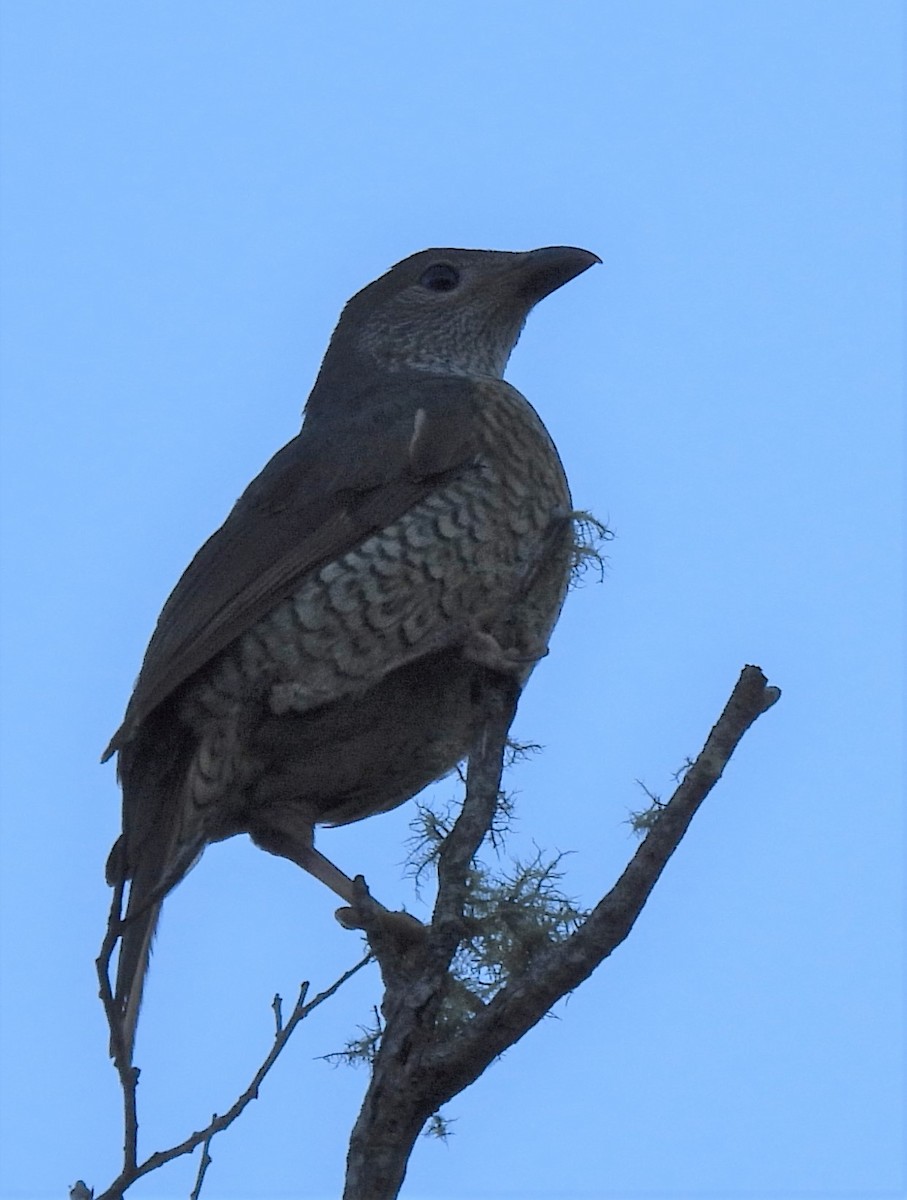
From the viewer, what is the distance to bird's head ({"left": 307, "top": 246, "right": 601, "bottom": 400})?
5.92 meters

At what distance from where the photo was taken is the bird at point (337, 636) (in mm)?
4320

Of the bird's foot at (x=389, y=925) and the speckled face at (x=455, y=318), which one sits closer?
the bird's foot at (x=389, y=925)

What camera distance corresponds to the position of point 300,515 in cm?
467

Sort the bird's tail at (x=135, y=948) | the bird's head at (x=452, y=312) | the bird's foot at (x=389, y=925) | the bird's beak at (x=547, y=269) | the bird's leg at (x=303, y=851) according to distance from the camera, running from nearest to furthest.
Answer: the bird's foot at (x=389, y=925) < the bird's tail at (x=135, y=948) < the bird's leg at (x=303, y=851) < the bird's beak at (x=547, y=269) < the bird's head at (x=452, y=312)

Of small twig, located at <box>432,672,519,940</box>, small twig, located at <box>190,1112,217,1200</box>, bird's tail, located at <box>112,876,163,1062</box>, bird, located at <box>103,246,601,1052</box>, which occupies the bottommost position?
small twig, located at <box>190,1112,217,1200</box>

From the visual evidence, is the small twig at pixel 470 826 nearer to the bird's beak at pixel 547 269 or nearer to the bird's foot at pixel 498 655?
the bird's foot at pixel 498 655

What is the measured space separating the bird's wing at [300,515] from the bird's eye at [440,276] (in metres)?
1.01

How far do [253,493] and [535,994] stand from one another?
6.79 ft

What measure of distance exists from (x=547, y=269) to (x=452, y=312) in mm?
353

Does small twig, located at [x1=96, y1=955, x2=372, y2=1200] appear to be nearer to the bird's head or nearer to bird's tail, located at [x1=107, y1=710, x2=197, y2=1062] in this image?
bird's tail, located at [x1=107, y1=710, x2=197, y2=1062]

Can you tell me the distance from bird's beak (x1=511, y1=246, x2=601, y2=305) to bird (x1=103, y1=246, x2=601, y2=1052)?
0.92 metres

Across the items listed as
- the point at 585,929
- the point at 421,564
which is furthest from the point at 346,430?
the point at 585,929

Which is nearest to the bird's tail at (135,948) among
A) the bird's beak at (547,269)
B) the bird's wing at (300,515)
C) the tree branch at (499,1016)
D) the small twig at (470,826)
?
the bird's wing at (300,515)

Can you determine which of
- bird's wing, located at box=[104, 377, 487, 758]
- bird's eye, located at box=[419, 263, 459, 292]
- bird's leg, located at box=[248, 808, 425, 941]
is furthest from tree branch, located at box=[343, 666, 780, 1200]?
bird's eye, located at box=[419, 263, 459, 292]
